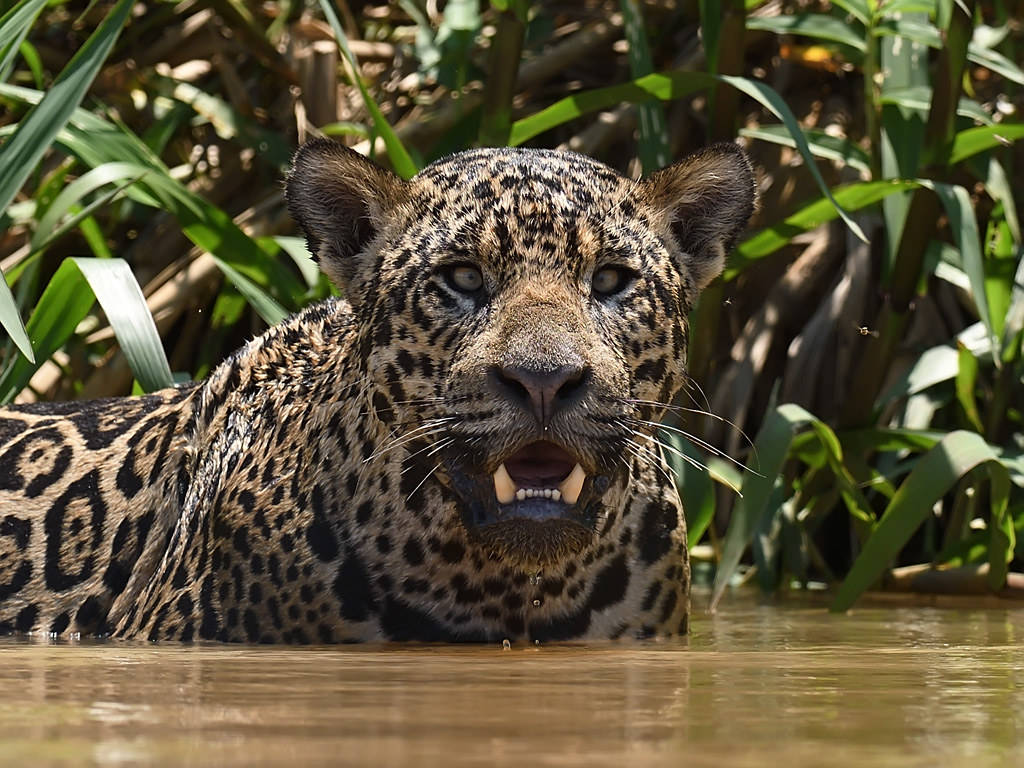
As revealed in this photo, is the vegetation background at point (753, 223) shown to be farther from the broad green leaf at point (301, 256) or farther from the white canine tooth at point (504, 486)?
the white canine tooth at point (504, 486)

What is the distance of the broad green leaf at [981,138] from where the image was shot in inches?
170

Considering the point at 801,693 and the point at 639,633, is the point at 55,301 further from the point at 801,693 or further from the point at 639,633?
the point at 801,693

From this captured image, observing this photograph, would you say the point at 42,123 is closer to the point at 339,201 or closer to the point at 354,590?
the point at 339,201

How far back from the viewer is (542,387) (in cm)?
282

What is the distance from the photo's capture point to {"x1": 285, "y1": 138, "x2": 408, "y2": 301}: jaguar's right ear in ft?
11.3

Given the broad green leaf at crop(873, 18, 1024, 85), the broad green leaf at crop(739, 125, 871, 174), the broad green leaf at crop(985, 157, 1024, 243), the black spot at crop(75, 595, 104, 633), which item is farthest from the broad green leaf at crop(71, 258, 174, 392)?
the broad green leaf at crop(985, 157, 1024, 243)

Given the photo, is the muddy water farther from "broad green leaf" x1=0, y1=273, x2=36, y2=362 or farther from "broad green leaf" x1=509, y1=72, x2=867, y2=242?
"broad green leaf" x1=509, y1=72, x2=867, y2=242

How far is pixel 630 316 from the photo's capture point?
321 cm

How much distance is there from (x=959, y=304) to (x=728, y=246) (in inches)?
84.2

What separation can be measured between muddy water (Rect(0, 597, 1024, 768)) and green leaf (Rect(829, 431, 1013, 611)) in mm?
1181

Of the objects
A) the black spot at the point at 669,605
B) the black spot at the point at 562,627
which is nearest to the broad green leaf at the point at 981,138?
the black spot at the point at 669,605

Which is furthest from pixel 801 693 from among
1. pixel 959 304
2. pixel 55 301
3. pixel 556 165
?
pixel 959 304

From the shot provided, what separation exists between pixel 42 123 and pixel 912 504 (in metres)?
2.26

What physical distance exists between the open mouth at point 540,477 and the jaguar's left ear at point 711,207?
2.49ft
